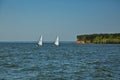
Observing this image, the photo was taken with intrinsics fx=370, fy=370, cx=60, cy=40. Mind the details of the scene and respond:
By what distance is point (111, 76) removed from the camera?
1326 inches

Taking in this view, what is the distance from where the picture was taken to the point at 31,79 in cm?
3130

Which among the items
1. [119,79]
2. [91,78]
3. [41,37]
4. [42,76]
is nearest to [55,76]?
[42,76]

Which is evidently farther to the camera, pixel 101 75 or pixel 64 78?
pixel 101 75

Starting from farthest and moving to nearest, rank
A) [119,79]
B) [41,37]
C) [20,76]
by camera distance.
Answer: [41,37] → [20,76] → [119,79]

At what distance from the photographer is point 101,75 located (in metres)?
34.6

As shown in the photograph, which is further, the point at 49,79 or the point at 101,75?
the point at 101,75

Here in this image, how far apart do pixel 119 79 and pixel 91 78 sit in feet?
8.24

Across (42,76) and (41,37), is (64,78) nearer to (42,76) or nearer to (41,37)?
(42,76)

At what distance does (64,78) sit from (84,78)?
69.1 inches

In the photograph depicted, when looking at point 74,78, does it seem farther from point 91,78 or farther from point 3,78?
point 3,78

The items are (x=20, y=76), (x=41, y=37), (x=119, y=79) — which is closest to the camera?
(x=119, y=79)

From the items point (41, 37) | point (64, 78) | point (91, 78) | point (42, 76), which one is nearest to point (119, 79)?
point (91, 78)

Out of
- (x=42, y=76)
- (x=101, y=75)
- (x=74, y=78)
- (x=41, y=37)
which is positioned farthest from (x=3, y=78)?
(x=41, y=37)

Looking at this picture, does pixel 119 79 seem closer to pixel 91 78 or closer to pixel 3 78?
pixel 91 78
